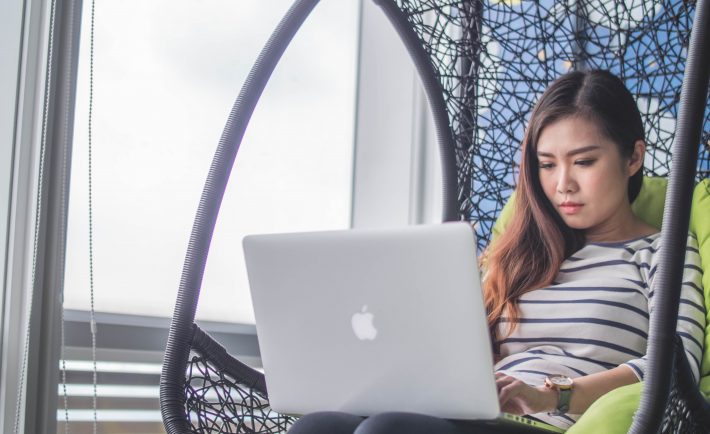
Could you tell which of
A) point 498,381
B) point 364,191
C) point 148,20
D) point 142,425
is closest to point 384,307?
point 498,381

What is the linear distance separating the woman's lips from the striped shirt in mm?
82

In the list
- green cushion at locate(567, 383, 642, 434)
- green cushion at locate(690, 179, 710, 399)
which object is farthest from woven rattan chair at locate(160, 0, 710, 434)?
green cushion at locate(690, 179, 710, 399)

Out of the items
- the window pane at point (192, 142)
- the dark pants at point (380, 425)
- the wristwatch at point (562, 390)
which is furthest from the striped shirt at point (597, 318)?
the window pane at point (192, 142)

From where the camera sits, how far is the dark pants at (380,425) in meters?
1.09

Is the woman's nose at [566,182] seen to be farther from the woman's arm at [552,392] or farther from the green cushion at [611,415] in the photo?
the green cushion at [611,415]

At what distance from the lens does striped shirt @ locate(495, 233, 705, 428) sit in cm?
143

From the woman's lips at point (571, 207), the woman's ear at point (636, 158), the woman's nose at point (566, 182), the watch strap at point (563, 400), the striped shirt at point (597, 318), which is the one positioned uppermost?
the woman's ear at point (636, 158)

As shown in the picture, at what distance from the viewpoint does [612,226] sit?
5.46ft

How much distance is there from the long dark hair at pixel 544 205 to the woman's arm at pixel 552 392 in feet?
0.85

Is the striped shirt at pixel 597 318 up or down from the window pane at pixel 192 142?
down

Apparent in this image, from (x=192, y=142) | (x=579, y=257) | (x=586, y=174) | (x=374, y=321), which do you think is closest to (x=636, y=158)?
(x=586, y=174)

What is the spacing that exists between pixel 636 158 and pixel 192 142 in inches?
47.6

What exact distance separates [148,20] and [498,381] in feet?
4.75

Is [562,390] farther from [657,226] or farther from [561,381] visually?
[657,226]
